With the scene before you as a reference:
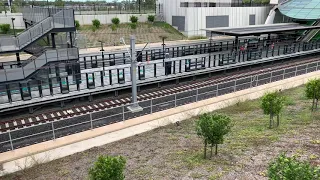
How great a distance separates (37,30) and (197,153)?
53.4ft

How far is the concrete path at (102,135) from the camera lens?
13434 millimetres

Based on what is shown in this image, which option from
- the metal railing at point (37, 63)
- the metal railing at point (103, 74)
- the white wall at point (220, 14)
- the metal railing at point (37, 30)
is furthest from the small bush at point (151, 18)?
the metal railing at point (37, 63)

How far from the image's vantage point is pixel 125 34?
174ft

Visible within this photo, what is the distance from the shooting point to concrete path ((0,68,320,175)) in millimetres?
Answer: 13434

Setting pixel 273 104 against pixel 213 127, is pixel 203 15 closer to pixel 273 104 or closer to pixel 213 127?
pixel 273 104

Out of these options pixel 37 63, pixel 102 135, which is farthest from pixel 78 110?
pixel 37 63

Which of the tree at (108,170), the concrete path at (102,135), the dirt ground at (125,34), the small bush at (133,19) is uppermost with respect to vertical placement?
the small bush at (133,19)

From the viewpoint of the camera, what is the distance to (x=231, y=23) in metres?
61.8

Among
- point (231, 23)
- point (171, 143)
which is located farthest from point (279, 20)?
point (171, 143)

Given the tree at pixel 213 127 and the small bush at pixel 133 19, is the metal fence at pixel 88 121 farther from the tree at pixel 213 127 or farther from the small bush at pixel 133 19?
the small bush at pixel 133 19

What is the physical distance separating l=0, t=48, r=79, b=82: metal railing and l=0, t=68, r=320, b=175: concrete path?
27.2ft

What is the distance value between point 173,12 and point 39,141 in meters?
50.2

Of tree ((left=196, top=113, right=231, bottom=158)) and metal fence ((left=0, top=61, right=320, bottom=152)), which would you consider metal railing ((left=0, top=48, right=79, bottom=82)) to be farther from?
tree ((left=196, top=113, right=231, bottom=158))

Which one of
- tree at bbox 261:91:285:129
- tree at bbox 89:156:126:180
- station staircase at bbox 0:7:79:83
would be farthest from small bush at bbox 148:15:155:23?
tree at bbox 89:156:126:180
